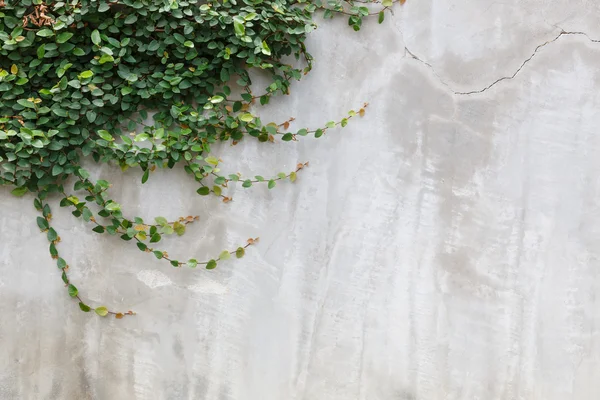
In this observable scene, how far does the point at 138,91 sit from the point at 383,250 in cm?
111

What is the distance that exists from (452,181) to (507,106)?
36cm

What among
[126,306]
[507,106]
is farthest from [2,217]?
[507,106]

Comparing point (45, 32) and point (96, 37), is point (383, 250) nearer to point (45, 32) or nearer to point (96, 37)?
point (96, 37)

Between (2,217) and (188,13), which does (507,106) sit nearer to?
(188,13)

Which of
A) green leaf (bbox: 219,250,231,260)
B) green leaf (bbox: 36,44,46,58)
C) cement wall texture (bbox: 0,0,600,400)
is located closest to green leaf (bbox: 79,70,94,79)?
green leaf (bbox: 36,44,46,58)

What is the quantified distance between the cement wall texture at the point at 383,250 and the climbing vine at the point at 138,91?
0.23ft

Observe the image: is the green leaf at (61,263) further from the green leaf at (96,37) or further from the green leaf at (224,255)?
the green leaf at (96,37)

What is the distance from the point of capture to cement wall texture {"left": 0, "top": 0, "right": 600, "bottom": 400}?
2197mm

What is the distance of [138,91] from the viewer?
212cm

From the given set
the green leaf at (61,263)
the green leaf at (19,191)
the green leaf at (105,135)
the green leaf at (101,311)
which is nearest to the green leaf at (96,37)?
the green leaf at (105,135)

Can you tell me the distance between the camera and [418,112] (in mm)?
2227

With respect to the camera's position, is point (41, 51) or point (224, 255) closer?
point (41, 51)

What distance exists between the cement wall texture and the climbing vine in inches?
2.8

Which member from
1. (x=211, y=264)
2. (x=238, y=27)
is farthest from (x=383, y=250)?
(x=238, y=27)
